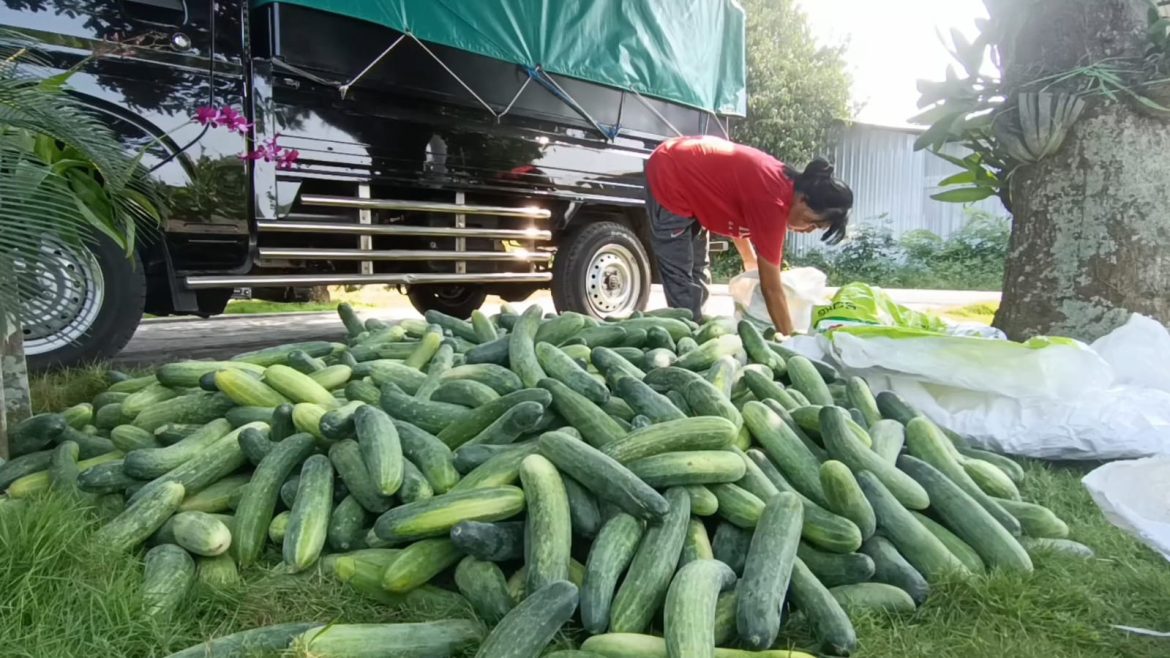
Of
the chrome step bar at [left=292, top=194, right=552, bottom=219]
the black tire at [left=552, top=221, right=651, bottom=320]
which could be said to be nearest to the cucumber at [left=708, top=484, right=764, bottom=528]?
the chrome step bar at [left=292, top=194, right=552, bottom=219]

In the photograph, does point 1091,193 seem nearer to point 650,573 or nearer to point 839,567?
point 839,567

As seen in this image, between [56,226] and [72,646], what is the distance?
1.14m

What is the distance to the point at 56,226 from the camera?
2100 millimetres

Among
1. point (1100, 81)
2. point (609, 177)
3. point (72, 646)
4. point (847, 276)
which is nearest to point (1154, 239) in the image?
point (1100, 81)

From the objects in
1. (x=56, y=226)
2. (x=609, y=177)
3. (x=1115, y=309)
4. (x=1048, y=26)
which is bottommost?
(x=1115, y=309)

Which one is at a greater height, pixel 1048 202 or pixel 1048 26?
pixel 1048 26

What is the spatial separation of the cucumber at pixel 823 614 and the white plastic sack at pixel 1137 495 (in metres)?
0.92

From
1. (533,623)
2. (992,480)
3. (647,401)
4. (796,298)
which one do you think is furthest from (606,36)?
(533,623)

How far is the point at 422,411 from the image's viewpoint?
97.6 inches

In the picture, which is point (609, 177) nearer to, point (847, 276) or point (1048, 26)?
point (1048, 26)

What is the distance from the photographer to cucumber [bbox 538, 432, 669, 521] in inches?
74.0

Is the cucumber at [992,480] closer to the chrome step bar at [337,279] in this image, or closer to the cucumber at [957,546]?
the cucumber at [957,546]

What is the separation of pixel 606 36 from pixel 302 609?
19.0ft

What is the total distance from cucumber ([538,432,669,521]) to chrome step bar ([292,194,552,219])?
137 inches
